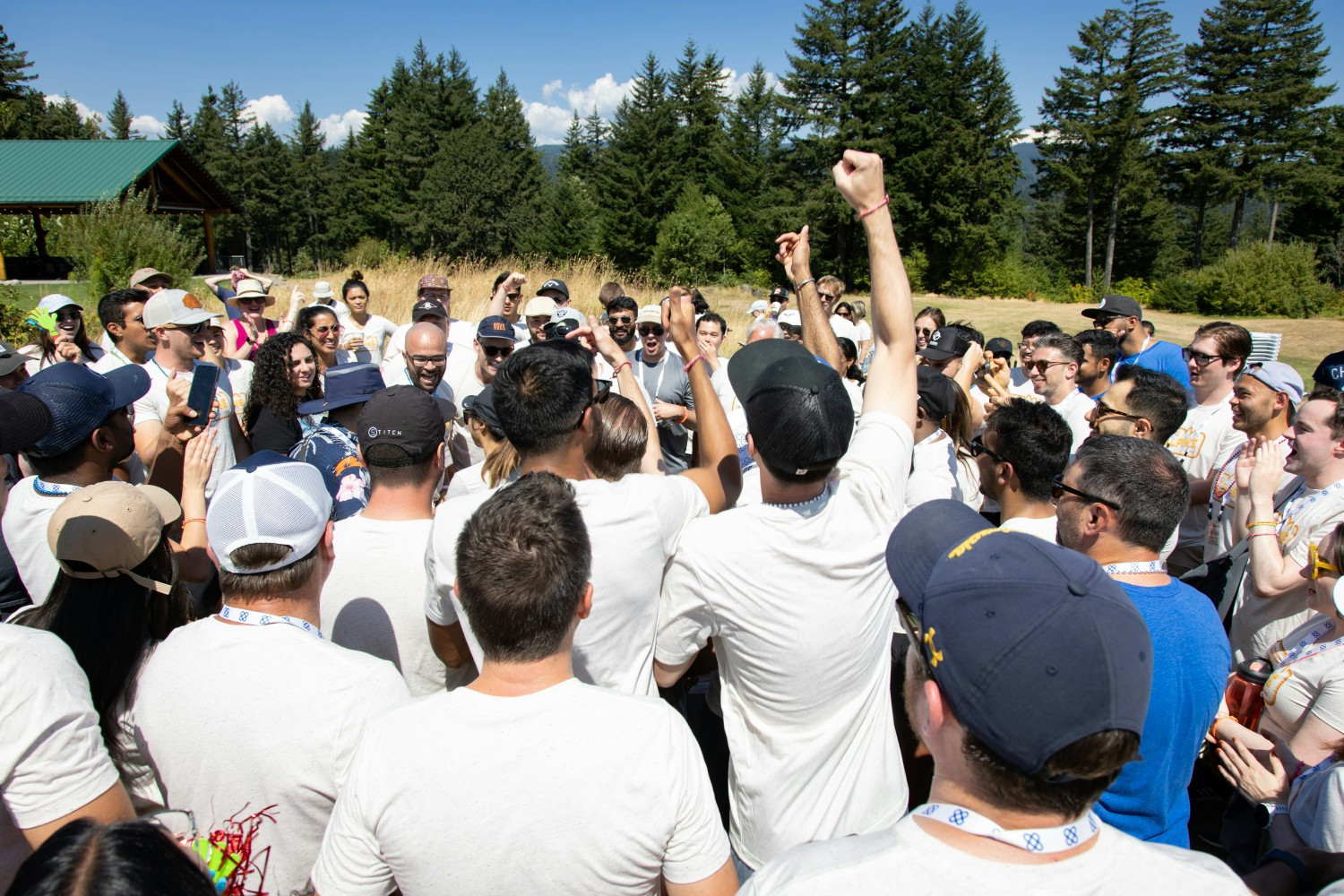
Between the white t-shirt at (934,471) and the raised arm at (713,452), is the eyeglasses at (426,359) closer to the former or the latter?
the raised arm at (713,452)

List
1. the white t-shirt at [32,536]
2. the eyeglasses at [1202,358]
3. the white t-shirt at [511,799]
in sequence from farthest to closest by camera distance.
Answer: the eyeglasses at [1202,358] < the white t-shirt at [32,536] < the white t-shirt at [511,799]

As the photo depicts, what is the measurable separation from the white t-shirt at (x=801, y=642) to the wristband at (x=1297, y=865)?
1149 mm

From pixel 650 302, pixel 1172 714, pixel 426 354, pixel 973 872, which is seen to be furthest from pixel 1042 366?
pixel 650 302

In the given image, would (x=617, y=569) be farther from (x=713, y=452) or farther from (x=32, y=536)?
(x=32, y=536)

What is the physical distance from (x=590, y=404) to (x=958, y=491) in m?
2.07

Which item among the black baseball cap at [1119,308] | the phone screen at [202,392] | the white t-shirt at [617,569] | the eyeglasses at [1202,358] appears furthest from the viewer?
the black baseball cap at [1119,308]

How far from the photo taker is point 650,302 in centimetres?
2284

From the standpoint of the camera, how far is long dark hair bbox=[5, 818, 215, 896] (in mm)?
963

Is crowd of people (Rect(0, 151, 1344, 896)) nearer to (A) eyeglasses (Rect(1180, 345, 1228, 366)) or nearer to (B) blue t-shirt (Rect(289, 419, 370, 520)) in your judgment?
(B) blue t-shirt (Rect(289, 419, 370, 520))

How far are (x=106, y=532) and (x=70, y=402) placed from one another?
1.15 m

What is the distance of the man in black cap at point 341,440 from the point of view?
3549mm

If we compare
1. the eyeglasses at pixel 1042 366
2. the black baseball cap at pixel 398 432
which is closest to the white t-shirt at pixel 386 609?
the black baseball cap at pixel 398 432

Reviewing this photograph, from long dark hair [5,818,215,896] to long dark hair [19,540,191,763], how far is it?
44.2 inches

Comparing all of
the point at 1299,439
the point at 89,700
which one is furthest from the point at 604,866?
the point at 1299,439
